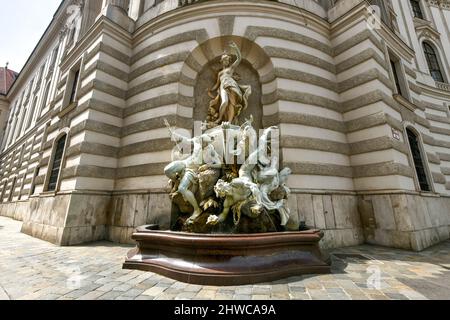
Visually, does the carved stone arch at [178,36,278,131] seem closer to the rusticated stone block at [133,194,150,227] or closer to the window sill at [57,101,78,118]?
the rusticated stone block at [133,194,150,227]

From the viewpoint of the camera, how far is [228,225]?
5121 mm

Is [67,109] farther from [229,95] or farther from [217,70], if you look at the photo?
[229,95]

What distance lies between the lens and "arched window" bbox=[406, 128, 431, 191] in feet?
28.8

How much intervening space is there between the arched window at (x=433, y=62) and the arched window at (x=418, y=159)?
366 inches

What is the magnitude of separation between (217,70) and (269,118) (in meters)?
3.20

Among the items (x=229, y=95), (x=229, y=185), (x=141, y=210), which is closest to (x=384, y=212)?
(x=229, y=185)

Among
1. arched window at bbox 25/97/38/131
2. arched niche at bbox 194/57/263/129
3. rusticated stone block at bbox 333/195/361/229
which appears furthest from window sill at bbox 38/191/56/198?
arched window at bbox 25/97/38/131

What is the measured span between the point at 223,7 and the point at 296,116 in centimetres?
552

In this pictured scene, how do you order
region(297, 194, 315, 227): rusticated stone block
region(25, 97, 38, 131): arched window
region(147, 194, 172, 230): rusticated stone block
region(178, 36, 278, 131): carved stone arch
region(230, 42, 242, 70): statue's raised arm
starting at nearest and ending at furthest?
region(297, 194, 315, 227): rusticated stone block
region(147, 194, 172, 230): rusticated stone block
region(230, 42, 242, 70): statue's raised arm
region(178, 36, 278, 131): carved stone arch
region(25, 97, 38, 131): arched window

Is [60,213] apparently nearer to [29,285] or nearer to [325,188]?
[29,285]

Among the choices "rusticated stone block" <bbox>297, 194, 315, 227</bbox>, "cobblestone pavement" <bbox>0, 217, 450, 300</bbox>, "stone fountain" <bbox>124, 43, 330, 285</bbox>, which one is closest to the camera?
"cobblestone pavement" <bbox>0, 217, 450, 300</bbox>

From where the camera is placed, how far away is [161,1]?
1045 cm

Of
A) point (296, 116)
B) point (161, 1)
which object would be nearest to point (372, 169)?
point (296, 116)

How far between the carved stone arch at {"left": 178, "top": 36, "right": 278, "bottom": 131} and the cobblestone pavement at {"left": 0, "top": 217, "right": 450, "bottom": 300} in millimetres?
5450
